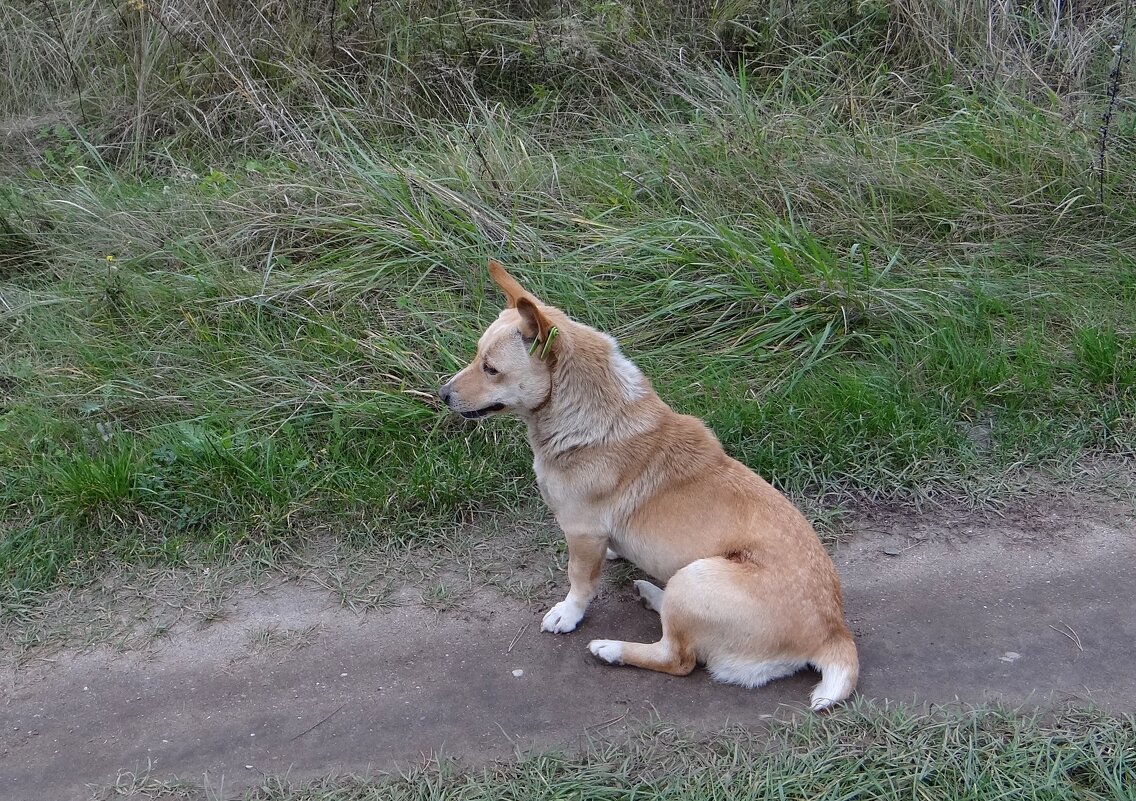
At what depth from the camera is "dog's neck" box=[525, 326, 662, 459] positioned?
353 centimetres

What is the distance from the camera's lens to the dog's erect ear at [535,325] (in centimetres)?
336

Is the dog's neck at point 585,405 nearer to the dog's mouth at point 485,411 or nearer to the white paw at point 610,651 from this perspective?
the dog's mouth at point 485,411

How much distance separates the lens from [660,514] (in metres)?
3.45

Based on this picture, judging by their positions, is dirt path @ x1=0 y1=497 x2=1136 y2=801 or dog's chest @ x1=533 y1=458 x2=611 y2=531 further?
dog's chest @ x1=533 y1=458 x2=611 y2=531

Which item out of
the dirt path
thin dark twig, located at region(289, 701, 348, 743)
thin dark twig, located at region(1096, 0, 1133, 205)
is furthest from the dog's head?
thin dark twig, located at region(1096, 0, 1133, 205)

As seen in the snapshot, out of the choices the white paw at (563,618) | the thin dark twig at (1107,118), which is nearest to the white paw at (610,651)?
the white paw at (563,618)

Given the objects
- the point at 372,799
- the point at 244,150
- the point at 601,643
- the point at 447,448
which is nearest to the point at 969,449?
the point at 601,643

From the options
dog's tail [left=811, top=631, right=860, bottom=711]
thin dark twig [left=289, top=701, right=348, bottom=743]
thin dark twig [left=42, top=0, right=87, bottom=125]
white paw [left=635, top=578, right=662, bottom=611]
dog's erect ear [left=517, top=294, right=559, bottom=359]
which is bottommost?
white paw [left=635, top=578, right=662, bottom=611]

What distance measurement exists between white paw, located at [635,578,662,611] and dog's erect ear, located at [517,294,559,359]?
1069 mm

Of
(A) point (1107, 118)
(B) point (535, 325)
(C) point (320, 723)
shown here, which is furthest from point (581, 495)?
(A) point (1107, 118)

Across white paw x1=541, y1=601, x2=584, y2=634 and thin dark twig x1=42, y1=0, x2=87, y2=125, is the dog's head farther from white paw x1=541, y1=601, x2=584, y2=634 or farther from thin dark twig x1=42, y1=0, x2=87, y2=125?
thin dark twig x1=42, y1=0, x2=87, y2=125

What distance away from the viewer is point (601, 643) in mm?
3439

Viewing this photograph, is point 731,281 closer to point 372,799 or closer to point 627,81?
point 627,81

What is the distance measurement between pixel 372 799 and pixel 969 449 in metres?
3.32
